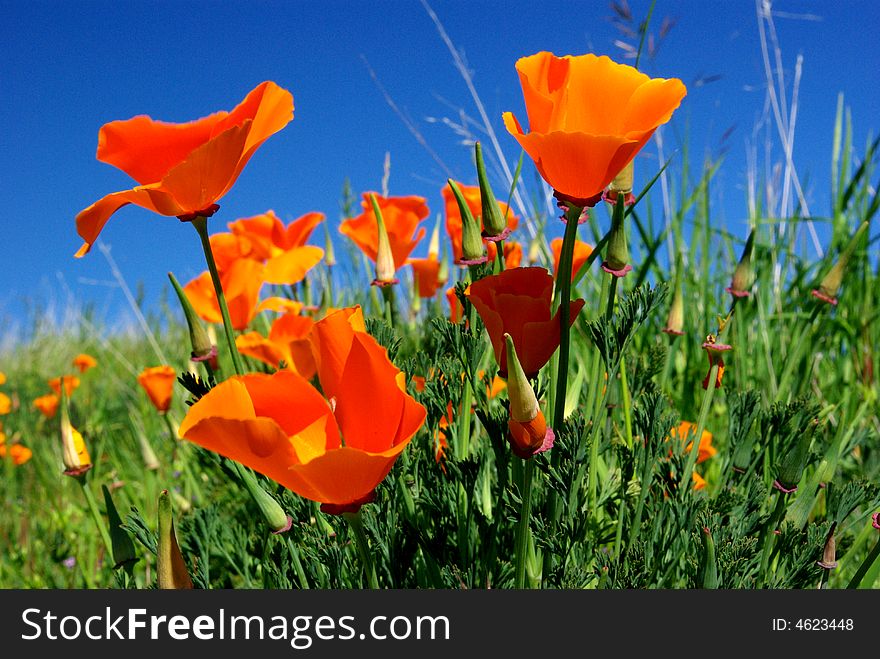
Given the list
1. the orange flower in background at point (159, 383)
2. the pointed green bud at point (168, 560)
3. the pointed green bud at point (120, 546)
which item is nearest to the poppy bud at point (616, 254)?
the pointed green bud at point (168, 560)

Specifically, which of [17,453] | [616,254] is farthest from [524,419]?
[17,453]

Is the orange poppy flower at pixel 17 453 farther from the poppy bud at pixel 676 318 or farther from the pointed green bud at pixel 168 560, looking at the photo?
the poppy bud at pixel 676 318

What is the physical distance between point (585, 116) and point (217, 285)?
46 cm

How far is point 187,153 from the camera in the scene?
906 millimetres

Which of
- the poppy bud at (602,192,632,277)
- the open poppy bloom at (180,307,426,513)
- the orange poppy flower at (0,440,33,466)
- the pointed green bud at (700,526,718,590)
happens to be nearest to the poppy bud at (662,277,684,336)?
the poppy bud at (602,192,632,277)

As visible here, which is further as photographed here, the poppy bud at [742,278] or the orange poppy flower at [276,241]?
the orange poppy flower at [276,241]

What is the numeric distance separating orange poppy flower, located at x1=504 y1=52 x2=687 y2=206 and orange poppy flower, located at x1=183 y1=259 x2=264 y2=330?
2.86 feet

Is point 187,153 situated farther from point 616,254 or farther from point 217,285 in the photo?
point 616,254

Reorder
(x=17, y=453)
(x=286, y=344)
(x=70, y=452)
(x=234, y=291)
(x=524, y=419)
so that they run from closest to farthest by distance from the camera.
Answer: (x=524, y=419)
(x=70, y=452)
(x=234, y=291)
(x=286, y=344)
(x=17, y=453)

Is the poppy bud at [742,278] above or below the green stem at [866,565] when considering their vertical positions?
above

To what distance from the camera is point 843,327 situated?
93.5 inches

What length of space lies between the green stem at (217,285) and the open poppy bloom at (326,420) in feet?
0.46

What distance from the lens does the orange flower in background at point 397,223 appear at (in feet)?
5.03

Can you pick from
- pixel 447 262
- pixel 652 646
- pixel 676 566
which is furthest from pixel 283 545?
pixel 447 262
